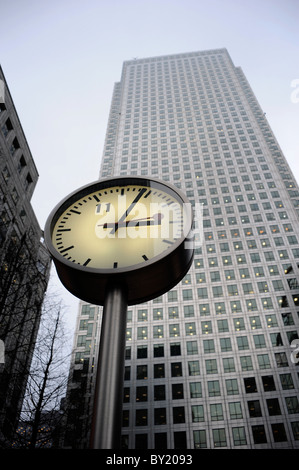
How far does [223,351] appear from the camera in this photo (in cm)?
4806

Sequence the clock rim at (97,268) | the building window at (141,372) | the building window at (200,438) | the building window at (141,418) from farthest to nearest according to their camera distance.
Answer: the building window at (141,372)
the building window at (141,418)
the building window at (200,438)
the clock rim at (97,268)

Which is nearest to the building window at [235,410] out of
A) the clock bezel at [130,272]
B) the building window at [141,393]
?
the building window at [141,393]

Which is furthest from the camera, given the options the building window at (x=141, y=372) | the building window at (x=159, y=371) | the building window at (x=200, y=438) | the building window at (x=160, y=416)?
the building window at (x=141, y=372)

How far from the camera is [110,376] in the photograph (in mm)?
1871

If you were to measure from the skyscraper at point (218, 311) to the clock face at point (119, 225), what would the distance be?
2084cm

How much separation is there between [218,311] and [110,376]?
52.8 metres

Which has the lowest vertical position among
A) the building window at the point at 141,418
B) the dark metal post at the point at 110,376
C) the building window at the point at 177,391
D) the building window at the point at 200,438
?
the dark metal post at the point at 110,376

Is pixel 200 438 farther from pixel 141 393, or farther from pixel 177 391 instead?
pixel 141 393

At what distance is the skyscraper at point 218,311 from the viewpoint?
139ft

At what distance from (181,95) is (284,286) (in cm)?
6601

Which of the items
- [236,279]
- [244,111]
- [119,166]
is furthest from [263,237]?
[244,111]

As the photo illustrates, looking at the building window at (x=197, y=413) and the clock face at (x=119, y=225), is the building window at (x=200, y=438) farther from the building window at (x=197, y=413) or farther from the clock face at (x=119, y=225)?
the clock face at (x=119, y=225)

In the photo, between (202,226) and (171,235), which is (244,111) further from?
(171,235)

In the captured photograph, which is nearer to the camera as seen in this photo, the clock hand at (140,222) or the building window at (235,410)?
the clock hand at (140,222)
